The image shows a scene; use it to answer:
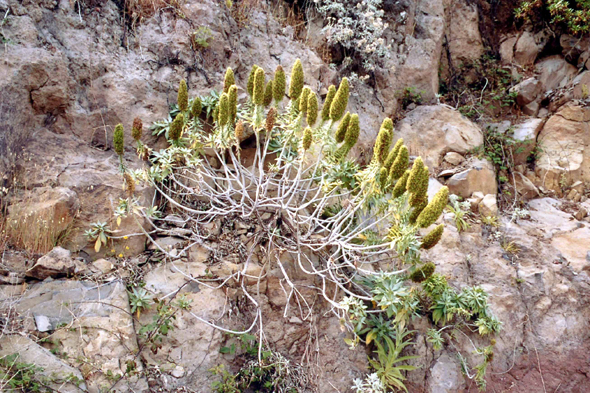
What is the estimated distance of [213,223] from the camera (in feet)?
15.1

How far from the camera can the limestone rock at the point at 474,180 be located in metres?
5.97

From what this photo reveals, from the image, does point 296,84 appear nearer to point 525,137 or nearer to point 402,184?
point 402,184

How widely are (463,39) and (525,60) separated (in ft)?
3.57

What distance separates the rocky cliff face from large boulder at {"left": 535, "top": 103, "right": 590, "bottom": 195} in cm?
2

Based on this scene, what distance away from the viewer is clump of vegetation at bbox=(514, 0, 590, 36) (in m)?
7.09

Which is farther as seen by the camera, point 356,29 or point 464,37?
point 464,37

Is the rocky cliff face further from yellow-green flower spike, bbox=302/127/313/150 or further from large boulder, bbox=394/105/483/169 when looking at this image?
yellow-green flower spike, bbox=302/127/313/150

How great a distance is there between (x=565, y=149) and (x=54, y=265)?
6.76 metres

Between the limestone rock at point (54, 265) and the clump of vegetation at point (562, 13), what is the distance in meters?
7.70

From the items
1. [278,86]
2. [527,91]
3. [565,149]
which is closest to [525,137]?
Result: [565,149]

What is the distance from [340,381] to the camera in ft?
13.3

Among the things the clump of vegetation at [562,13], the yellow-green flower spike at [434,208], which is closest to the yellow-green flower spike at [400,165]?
the yellow-green flower spike at [434,208]

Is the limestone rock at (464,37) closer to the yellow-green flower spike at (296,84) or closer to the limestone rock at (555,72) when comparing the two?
the limestone rock at (555,72)

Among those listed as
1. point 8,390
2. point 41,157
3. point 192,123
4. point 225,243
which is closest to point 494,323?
point 225,243
